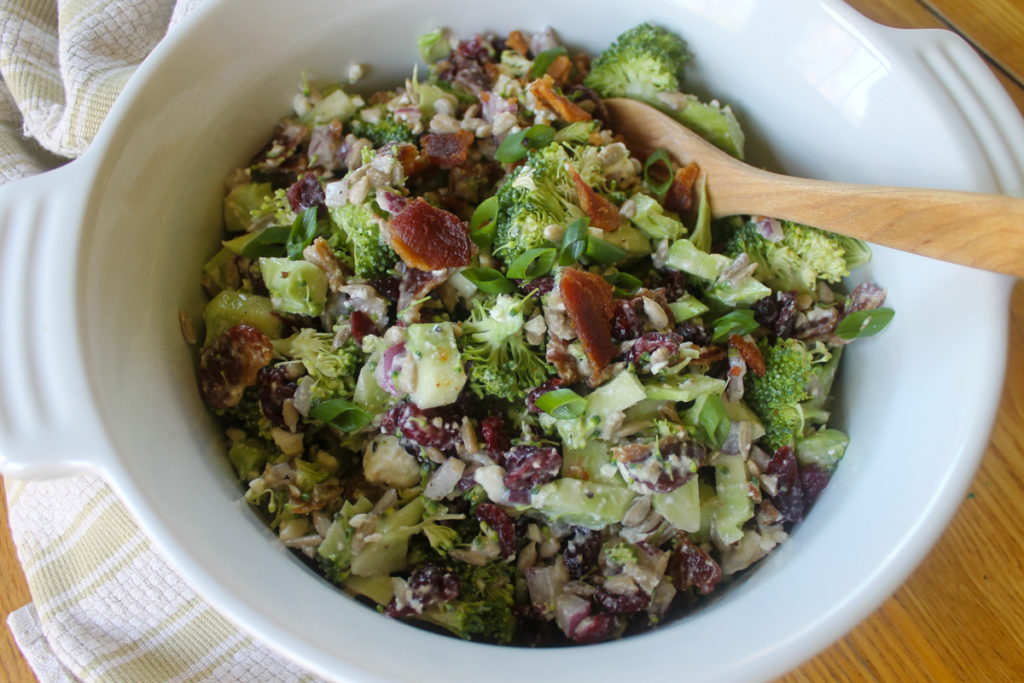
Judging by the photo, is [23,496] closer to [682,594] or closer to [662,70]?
[682,594]

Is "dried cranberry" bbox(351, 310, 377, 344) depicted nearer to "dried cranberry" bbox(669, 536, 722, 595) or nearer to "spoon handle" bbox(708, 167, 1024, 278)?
"dried cranberry" bbox(669, 536, 722, 595)

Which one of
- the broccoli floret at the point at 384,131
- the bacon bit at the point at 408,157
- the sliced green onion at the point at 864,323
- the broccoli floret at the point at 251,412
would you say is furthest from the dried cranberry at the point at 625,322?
the broccoli floret at the point at 251,412

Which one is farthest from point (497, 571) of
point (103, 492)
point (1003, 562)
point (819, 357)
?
point (1003, 562)

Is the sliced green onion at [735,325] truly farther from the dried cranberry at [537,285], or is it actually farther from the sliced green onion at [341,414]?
the sliced green onion at [341,414]

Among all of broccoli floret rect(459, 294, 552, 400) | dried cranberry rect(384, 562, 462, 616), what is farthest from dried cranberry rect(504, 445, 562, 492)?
dried cranberry rect(384, 562, 462, 616)

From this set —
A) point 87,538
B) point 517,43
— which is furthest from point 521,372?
point 87,538

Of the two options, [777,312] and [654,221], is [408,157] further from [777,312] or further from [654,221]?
[777,312]
